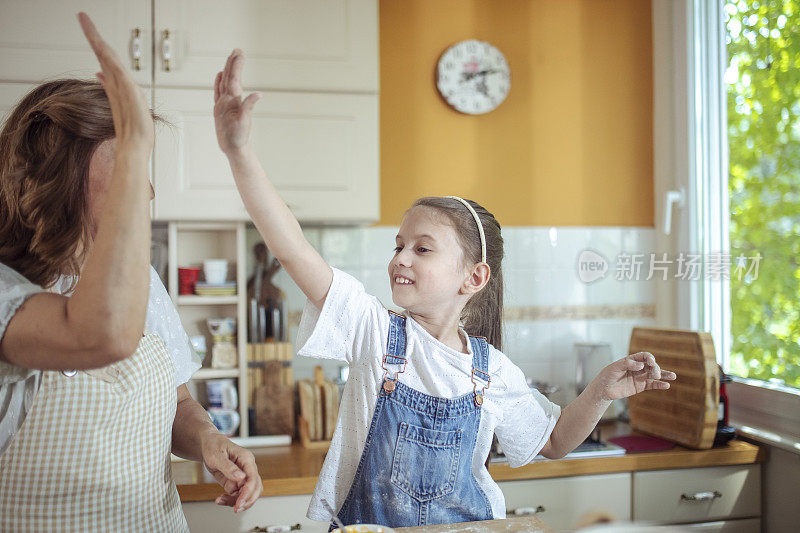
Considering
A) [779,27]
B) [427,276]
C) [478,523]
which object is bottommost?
[478,523]

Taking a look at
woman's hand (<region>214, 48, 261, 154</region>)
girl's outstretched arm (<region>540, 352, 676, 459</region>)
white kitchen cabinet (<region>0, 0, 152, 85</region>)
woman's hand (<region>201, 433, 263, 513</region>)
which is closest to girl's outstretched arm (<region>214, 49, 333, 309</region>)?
woman's hand (<region>214, 48, 261, 154</region>)

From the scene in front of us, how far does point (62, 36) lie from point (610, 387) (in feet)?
5.89

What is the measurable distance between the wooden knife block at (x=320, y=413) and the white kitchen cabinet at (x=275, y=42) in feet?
3.11

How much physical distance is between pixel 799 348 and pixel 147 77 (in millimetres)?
2143

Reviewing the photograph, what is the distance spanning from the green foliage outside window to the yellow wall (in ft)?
1.30

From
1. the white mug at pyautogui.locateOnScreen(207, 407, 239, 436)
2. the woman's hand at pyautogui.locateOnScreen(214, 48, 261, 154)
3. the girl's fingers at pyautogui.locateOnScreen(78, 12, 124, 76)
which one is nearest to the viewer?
the girl's fingers at pyautogui.locateOnScreen(78, 12, 124, 76)

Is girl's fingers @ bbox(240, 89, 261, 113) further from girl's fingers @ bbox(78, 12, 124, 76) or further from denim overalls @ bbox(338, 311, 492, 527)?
denim overalls @ bbox(338, 311, 492, 527)

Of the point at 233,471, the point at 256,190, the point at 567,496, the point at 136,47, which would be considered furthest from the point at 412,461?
the point at 136,47

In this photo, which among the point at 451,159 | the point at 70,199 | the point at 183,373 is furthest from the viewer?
the point at 451,159

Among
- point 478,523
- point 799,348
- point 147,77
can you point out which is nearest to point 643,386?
point 478,523

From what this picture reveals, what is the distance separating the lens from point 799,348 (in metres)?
2.05

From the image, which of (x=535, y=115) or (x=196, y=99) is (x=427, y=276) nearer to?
(x=196, y=99)

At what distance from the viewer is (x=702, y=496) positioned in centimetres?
205

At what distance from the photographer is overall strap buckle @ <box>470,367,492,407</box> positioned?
1265 mm
